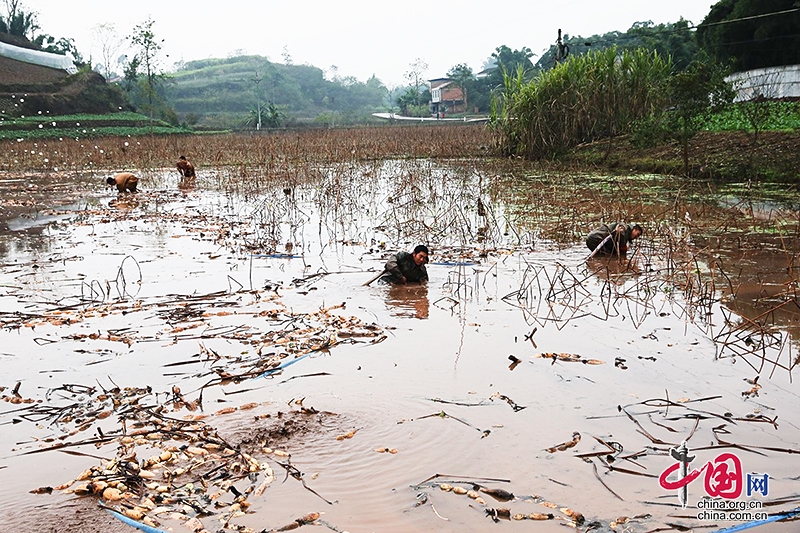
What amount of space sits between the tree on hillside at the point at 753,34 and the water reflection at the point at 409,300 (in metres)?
18.6

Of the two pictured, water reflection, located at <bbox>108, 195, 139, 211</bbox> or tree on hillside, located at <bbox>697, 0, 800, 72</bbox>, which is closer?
water reflection, located at <bbox>108, 195, 139, 211</bbox>

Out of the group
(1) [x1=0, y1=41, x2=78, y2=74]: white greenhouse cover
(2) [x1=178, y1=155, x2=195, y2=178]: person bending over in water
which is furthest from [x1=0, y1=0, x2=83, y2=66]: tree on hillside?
(2) [x1=178, y1=155, x2=195, y2=178]: person bending over in water

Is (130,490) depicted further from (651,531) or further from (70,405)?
→ (651,531)

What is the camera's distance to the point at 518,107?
2027 cm

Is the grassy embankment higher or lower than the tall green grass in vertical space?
lower

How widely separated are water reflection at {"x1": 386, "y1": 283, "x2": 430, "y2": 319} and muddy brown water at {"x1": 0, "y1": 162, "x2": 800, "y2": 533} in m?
0.03

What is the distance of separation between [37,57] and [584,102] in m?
48.8

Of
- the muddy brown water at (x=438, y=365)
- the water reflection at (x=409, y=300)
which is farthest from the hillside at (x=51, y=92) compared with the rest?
the water reflection at (x=409, y=300)

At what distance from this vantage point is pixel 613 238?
7891mm

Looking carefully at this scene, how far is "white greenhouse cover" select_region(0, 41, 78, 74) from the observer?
176 ft

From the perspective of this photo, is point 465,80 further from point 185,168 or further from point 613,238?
point 613,238

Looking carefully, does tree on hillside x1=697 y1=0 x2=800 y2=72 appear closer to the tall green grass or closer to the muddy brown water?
the tall green grass

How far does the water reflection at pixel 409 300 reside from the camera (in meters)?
6.44

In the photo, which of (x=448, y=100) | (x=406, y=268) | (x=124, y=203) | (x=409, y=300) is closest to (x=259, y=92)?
(x=448, y=100)
